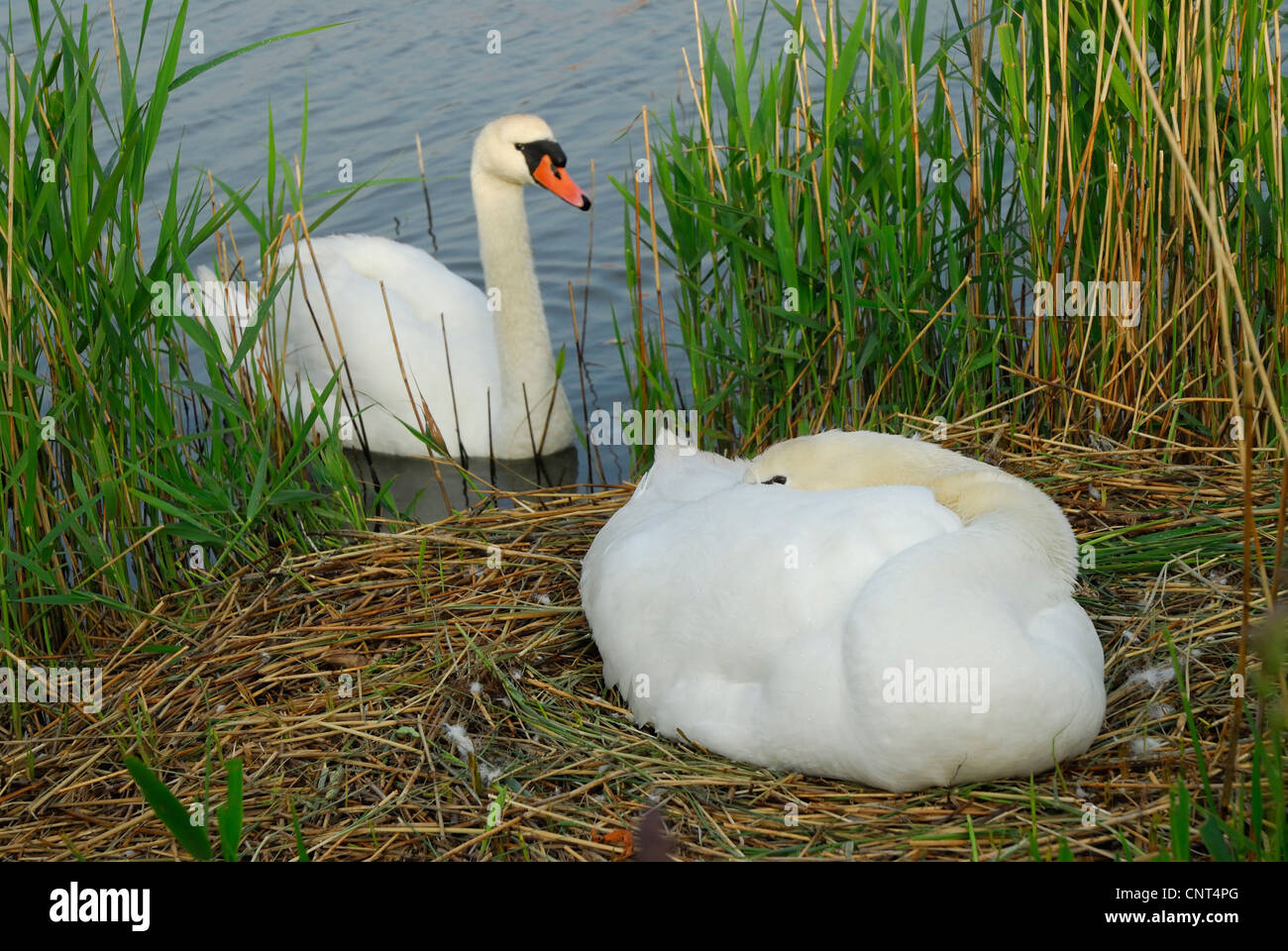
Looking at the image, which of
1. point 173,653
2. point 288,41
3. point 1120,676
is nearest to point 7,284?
point 173,653

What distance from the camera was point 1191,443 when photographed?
436 centimetres

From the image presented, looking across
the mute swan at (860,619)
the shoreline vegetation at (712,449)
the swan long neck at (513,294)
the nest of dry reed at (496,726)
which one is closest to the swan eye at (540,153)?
the swan long neck at (513,294)

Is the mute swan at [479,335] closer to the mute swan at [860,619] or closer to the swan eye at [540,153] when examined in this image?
the swan eye at [540,153]

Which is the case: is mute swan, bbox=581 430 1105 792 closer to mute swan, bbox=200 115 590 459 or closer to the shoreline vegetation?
the shoreline vegetation

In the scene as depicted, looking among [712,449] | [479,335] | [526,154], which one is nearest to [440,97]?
[479,335]

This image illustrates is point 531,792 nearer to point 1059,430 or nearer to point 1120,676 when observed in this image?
point 1120,676

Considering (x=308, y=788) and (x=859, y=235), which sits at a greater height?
(x=859, y=235)

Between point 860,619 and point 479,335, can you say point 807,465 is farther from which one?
point 479,335

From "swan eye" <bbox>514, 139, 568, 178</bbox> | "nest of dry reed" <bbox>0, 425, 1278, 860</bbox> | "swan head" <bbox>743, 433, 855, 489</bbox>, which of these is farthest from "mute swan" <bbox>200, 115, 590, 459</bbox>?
"swan head" <bbox>743, 433, 855, 489</bbox>

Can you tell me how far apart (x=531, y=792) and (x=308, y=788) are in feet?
1.69

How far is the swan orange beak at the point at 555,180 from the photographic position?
5773 millimetres

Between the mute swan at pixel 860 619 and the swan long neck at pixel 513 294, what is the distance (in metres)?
2.42

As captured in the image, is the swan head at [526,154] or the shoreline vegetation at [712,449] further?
the swan head at [526,154]
